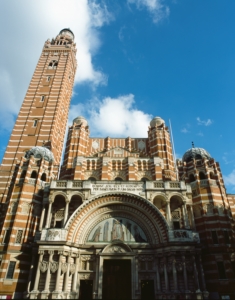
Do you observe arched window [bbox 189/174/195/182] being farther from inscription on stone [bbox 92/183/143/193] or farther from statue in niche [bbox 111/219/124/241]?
statue in niche [bbox 111/219/124/241]

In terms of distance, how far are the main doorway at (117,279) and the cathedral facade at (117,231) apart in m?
0.08

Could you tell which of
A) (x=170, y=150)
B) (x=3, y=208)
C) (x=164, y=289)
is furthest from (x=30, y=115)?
(x=164, y=289)

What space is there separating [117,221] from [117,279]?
5.43m

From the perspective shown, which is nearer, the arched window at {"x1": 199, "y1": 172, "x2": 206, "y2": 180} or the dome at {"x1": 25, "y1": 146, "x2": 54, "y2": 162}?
the arched window at {"x1": 199, "y1": 172, "x2": 206, "y2": 180}

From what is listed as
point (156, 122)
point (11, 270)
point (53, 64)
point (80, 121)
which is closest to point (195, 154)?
point (156, 122)

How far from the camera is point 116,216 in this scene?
25250 millimetres

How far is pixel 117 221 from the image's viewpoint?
24.9 metres

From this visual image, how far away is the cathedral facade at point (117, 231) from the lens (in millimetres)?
21344

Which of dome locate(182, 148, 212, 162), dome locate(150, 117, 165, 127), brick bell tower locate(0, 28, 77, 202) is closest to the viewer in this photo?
dome locate(182, 148, 212, 162)

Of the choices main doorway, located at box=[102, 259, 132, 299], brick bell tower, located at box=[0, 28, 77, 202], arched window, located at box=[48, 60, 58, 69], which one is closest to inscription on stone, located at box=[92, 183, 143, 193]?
main doorway, located at box=[102, 259, 132, 299]

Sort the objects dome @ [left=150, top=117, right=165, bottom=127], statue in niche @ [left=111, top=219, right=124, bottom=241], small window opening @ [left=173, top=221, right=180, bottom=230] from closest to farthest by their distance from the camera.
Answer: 1. statue in niche @ [left=111, top=219, right=124, bottom=241]
2. small window opening @ [left=173, top=221, right=180, bottom=230]
3. dome @ [left=150, top=117, right=165, bottom=127]

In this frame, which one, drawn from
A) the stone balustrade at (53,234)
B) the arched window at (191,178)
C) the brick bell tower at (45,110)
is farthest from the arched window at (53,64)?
the stone balustrade at (53,234)

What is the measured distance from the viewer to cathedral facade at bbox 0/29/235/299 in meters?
21.3

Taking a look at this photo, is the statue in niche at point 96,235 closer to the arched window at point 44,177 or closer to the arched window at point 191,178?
the arched window at point 44,177
